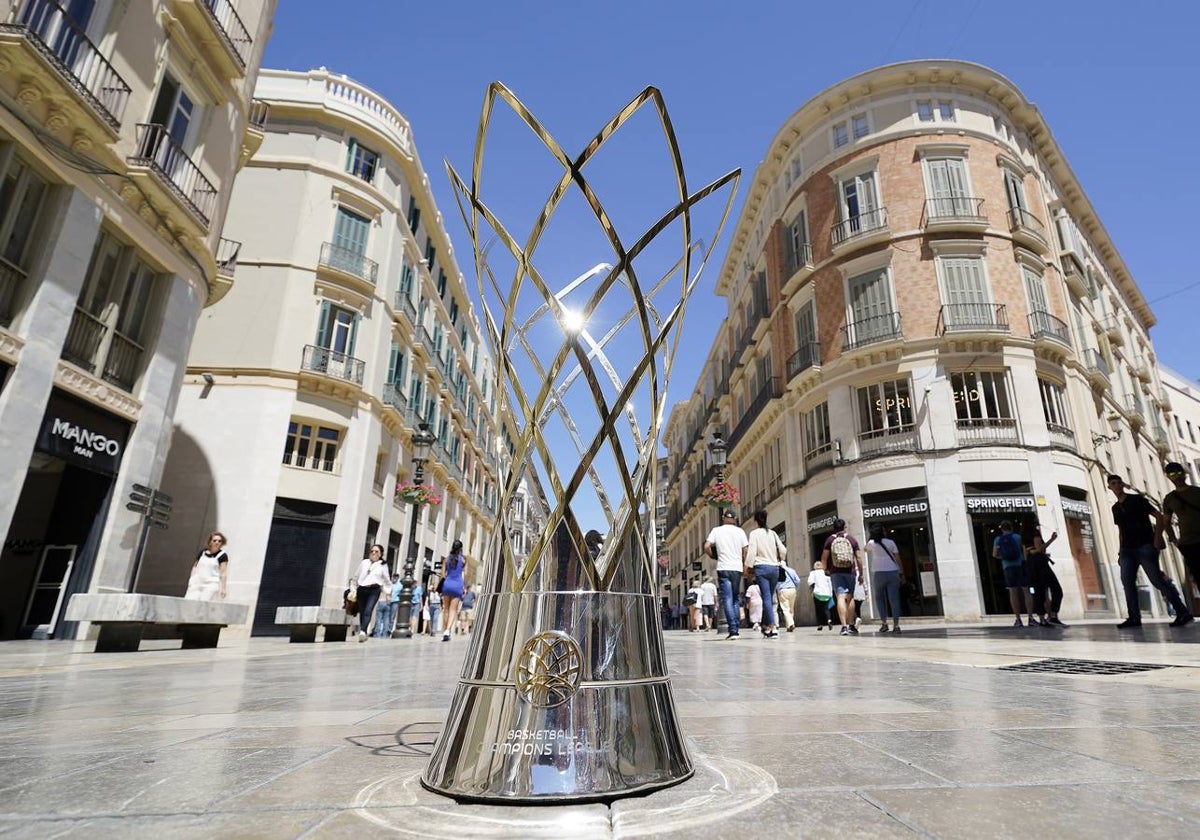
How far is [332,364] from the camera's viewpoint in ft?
57.8

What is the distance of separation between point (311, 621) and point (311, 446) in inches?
325

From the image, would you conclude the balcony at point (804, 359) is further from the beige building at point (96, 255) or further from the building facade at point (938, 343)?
the beige building at point (96, 255)

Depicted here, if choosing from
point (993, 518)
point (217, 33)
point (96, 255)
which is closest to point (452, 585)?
point (96, 255)

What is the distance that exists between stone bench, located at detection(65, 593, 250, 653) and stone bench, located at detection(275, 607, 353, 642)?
0.97 m

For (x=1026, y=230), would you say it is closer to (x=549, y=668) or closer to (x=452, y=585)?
(x=452, y=585)

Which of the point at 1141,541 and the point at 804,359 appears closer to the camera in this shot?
the point at 1141,541

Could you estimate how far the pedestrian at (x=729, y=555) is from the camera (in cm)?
921

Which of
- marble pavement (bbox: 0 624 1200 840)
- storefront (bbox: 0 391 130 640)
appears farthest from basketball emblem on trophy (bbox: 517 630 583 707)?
storefront (bbox: 0 391 130 640)

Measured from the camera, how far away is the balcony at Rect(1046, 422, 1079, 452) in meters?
17.9

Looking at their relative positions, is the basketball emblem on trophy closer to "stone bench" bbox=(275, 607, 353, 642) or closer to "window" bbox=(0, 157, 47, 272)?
"stone bench" bbox=(275, 607, 353, 642)

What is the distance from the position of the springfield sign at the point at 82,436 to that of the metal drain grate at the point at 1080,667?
435 inches

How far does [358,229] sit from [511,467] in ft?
65.7

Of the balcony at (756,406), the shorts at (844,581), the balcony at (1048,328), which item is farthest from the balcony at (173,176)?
the balcony at (1048,328)

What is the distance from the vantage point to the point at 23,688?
3365mm
